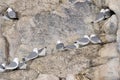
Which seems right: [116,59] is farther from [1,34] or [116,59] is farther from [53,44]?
[1,34]

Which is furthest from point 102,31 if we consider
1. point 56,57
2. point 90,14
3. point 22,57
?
point 22,57

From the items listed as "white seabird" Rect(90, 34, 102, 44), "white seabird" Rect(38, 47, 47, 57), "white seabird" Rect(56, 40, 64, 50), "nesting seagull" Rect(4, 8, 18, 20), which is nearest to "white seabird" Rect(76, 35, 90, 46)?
"white seabird" Rect(90, 34, 102, 44)

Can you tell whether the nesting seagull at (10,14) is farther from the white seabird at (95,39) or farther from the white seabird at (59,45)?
the white seabird at (95,39)

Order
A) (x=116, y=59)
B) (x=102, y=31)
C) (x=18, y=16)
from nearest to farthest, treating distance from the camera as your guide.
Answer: (x=116, y=59) → (x=102, y=31) → (x=18, y=16)

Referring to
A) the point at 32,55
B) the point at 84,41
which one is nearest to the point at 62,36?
the point at 84,41

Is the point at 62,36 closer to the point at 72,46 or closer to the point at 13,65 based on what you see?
the point at 72,46

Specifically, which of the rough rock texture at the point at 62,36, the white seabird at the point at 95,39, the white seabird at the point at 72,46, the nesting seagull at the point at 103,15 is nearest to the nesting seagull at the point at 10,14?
the rough rock texture at the point at 62,36
